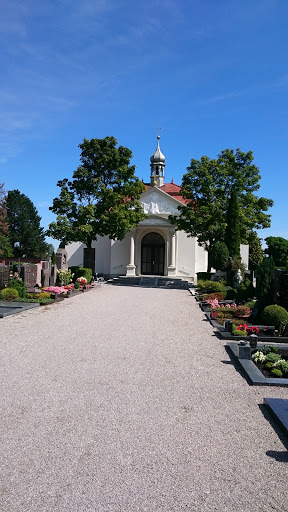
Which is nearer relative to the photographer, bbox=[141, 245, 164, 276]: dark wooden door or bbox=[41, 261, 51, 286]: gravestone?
bbox=[41, 261, 51, 286]: gravestone

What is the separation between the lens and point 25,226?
52250 mm

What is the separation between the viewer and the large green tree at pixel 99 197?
27922mm

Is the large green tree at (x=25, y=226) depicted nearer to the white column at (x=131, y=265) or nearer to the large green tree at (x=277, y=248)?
the white column at (x=131, y=265)

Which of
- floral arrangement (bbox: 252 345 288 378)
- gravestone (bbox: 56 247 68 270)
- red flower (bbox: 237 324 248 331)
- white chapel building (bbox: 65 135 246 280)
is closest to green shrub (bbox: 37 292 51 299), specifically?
gravestone (bbox: 56 247 68 270)

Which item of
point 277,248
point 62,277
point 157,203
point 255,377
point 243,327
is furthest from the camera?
point 277,248

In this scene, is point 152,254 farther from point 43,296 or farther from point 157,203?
point 43,296

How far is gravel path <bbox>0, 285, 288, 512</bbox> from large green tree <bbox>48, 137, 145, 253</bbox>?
19.7 meters

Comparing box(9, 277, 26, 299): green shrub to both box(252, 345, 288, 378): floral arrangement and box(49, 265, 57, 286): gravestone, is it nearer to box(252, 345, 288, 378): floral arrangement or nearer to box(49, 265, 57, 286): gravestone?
box(49, 265, 57, 286): gravestone

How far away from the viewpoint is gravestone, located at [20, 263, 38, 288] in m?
18.9

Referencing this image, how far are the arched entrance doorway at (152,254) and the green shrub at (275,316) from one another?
2328 centimetres

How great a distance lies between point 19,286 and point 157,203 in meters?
19.0

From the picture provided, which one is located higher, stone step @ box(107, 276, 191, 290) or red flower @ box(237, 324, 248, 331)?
stone step @ box(107, 276, 191, 290)

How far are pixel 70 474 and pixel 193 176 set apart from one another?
2750cm

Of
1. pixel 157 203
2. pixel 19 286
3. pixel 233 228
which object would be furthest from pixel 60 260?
pixel 157 203
